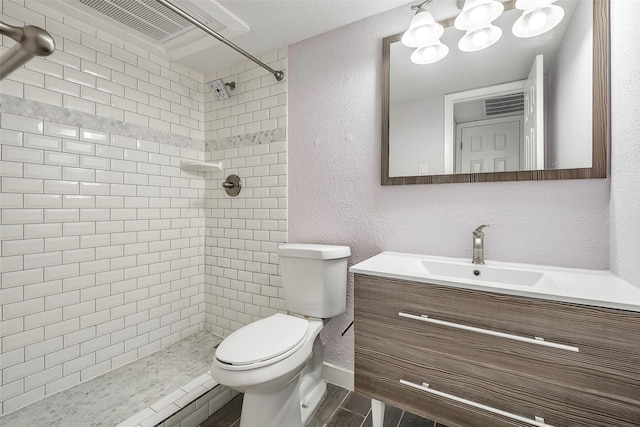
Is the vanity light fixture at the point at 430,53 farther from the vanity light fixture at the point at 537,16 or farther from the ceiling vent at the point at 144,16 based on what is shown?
the ceiling vent at the point at 144,16

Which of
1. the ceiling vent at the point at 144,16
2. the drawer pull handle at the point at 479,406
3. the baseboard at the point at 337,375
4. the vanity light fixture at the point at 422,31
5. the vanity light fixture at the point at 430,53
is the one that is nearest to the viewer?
the drawer pull handle at the point at 479,406

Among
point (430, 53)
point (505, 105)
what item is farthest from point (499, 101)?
point (430, 53)

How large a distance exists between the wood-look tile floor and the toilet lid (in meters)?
0.54

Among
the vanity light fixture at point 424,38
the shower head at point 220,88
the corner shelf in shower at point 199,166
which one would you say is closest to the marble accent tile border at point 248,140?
the corner shelf in shower at point 199,166

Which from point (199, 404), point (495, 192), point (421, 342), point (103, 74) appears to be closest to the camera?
point (421, 342)

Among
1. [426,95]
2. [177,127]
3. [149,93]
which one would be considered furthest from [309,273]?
[149,93]

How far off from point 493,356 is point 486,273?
406 millimetres

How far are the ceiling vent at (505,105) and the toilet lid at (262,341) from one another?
1.43m

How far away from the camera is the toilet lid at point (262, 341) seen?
121cm

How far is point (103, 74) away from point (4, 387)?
1851mm

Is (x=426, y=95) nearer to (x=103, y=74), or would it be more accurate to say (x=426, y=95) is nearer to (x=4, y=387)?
(x=103, y=74)

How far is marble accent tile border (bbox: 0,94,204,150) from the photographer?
1.52 meters

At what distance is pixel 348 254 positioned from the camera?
1.68 metres

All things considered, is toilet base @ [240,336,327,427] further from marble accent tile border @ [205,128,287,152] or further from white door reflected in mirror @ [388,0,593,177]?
marble accent tile border @ [205,128,287,152]
